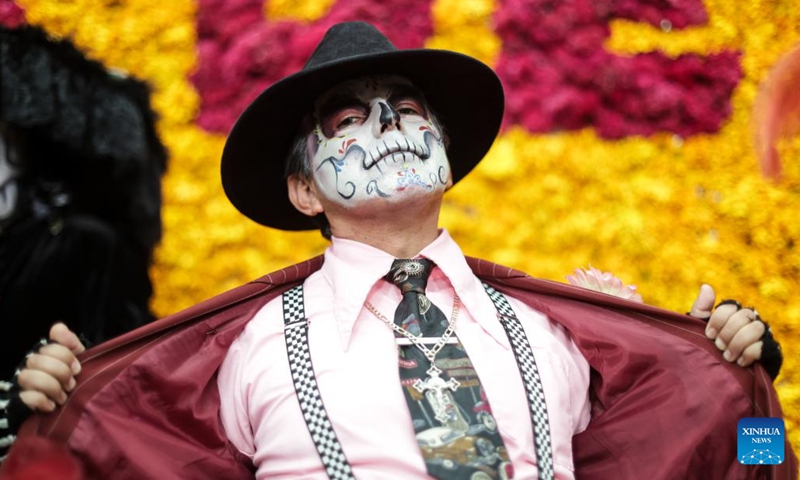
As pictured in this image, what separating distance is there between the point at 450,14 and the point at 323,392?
193 cm

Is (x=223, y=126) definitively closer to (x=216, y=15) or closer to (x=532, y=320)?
(x=216, y=15)

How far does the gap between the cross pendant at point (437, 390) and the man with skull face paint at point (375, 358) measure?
0.07ft

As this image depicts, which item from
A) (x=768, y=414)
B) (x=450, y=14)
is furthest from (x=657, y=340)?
(x=450, y=14)

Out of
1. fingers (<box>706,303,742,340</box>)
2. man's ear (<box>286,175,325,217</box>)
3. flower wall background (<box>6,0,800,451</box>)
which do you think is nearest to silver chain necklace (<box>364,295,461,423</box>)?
man's ear (<box>286,175,325,217</box>)

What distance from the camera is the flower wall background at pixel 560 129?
10.8ft

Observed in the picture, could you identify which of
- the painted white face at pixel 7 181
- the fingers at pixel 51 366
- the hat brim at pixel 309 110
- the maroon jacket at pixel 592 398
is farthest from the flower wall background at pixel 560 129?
the fingers at pixel 51 366

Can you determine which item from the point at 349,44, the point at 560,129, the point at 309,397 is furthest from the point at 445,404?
the point at 560,129

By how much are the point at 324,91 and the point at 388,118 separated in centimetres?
22

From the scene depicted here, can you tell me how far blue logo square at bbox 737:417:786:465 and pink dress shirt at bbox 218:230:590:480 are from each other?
0.35m

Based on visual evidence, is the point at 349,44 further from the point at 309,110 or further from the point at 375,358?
the point at 375,358

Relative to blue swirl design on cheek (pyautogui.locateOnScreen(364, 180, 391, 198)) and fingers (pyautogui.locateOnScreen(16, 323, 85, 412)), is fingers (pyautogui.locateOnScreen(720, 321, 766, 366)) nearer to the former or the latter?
blue swirl design on cheek (pyautogui.locateOnScreen(364, 180, 391, 198))

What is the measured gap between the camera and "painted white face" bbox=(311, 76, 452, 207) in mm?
2201

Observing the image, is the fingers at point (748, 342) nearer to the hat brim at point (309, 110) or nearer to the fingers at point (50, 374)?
the hat brim at point (309, 110)

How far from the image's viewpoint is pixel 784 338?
3.21m
